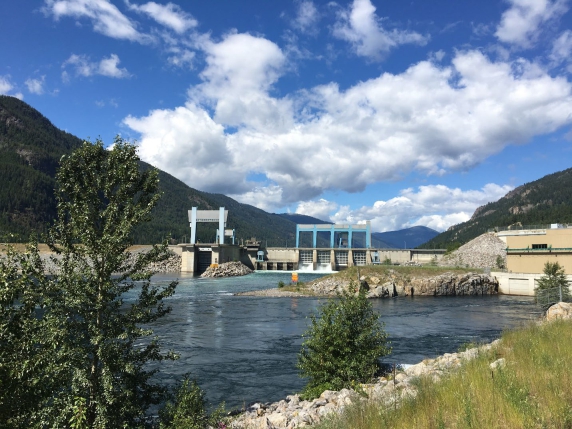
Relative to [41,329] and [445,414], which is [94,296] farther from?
[445,414]

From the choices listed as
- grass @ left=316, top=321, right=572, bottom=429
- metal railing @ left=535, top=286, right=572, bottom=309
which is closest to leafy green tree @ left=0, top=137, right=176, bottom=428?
grass @ left=316, top=321, right=572, bottom=429

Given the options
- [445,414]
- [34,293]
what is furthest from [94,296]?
[445,414]

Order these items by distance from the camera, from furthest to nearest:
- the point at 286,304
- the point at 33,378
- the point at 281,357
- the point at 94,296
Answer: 1. the point at 286,304
2. the point at 281,357
3. the point at 94,296
4. the point at 33,378

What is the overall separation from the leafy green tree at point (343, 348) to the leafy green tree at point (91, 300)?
6.52 metres

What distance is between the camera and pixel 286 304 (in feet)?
165

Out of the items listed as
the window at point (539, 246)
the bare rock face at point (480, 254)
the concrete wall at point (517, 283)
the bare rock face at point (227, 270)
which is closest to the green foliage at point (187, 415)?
the concrete wall at point (517, 283)

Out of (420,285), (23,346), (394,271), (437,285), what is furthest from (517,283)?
(23,346)

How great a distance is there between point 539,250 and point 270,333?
47078 millimetres

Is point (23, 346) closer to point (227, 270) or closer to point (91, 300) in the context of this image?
point (91, 300)

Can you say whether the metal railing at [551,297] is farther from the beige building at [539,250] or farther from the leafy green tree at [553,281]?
the beige building at [539,250]

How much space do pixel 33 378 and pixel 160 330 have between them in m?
24.2

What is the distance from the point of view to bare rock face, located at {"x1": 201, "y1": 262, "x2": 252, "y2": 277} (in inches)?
4085

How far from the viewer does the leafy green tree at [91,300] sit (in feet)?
29.1

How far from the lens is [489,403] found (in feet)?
22.5
